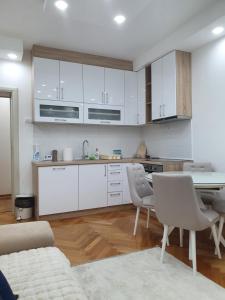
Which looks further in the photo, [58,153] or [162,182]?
[58,153]

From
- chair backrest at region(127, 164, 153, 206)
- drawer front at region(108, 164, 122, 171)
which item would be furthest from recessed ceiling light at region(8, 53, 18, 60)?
chair backrest at region(127, 164, 153, 206)

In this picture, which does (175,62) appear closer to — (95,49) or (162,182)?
(95,49)

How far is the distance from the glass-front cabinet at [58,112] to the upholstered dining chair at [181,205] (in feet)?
7.56

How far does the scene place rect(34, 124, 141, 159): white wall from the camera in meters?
4.19

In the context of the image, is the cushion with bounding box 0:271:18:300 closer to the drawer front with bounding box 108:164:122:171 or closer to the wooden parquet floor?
the wooden parquet floor

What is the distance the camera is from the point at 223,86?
321 centimetres

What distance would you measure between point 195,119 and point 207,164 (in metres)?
0.80

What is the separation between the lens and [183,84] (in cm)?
368

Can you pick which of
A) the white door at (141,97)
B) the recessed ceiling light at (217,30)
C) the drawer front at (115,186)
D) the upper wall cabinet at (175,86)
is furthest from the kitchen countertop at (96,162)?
the recessed ceiling light at (217,30)

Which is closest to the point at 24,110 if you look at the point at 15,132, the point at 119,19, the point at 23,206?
the point at 15,132

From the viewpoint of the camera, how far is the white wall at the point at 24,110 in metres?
3.93

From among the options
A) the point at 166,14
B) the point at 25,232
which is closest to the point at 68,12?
the point at 166,14

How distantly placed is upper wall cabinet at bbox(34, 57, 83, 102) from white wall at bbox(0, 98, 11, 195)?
207 cm

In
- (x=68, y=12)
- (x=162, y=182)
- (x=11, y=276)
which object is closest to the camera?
(x=11, y=276)
